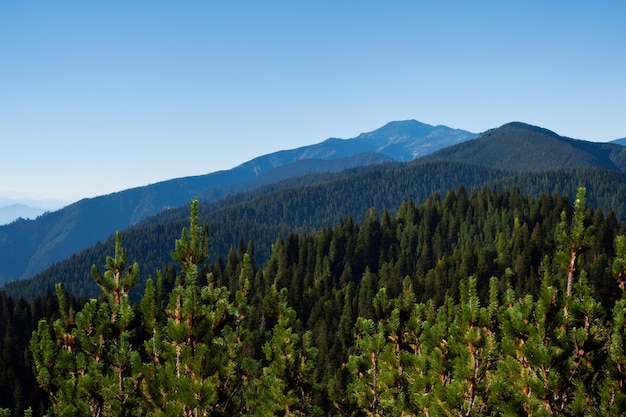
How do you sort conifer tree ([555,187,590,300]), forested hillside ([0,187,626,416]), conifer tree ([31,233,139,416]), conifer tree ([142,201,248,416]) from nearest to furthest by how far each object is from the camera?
conifer tree ([142,201,248,416]) → forested hillside ([0,187,626,416]) → conifer tree ([555,187,590,300]) → conifer tree ([31,233,139,416])

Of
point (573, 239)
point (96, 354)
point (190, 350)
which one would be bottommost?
point (96, 354)

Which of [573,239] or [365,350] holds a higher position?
[573,239]

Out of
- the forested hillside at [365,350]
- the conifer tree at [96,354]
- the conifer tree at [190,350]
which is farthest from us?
the conifer tree at [96,354]

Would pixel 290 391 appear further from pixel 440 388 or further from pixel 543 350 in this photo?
pixel 543 350

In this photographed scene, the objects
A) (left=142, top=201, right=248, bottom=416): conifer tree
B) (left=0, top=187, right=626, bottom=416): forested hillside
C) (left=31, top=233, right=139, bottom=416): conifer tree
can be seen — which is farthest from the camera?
(left=31, top=233, right=139, bottom=416): conifer tree

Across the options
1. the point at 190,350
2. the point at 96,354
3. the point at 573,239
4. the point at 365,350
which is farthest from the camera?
the point at 365,350

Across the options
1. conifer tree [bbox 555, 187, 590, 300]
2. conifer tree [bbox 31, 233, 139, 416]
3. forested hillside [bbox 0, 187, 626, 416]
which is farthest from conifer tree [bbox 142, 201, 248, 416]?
conifer tree [bbox 555, 187, 590, 300]

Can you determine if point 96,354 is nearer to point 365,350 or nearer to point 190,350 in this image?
point 190,350

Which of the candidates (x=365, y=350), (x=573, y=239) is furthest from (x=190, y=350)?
(x=365, y=350)

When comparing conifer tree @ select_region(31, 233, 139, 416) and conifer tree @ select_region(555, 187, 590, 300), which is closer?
conifer tree @ select_region(555, 187, 590, 300)

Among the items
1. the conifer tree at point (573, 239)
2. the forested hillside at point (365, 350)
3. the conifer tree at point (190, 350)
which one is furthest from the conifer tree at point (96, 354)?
the conifer tree at point (573, 239)

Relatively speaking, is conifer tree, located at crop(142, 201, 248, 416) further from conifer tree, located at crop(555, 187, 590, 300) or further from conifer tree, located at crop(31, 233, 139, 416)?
conifer tree, located at crop(555, 187, 590, 300)

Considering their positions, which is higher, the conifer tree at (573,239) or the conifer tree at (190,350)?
the conifer tree at (573,239)

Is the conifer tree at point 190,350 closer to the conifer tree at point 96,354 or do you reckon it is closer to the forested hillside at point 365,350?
the forested hillside at point 365,350
